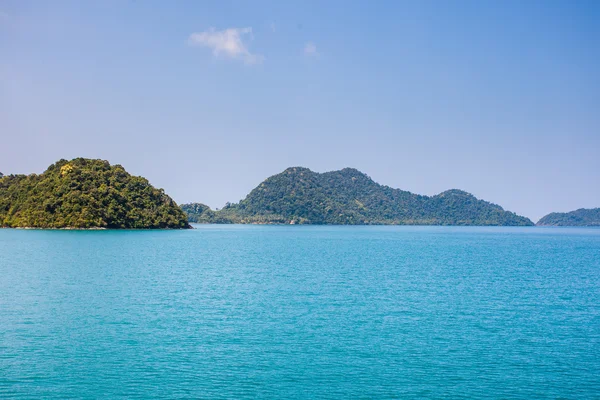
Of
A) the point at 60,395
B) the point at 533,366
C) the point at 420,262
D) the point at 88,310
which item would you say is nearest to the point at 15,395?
the point at 60,395

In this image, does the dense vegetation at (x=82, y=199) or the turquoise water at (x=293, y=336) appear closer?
the turquoise water at (x=293, y=336)

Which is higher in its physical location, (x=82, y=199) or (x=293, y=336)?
(x=82, y=199)

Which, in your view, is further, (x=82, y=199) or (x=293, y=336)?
(x=82, y=199)

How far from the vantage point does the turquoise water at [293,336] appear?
20.1 meters

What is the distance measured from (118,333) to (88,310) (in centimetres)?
695

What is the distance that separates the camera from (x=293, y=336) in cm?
2712

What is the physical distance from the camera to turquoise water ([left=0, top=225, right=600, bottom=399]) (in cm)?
2006

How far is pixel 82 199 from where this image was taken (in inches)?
6048

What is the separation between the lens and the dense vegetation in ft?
505

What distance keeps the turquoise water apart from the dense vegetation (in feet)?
362

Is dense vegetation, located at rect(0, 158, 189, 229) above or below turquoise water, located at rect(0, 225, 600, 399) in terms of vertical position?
above

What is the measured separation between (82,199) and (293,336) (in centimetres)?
14351

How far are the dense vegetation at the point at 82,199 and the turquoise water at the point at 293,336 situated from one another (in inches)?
4343

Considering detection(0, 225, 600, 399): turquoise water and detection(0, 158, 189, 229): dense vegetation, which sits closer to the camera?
detection(0, 225, 600, 399): turquoise water
